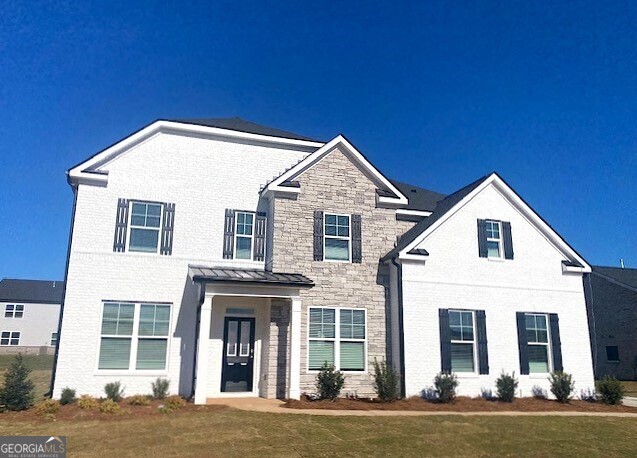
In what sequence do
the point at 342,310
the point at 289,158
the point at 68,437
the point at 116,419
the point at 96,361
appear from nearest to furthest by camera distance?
the point at 68,437, the point at 116,419, the point at 96,361, the point at 342,310, the point at 289,158

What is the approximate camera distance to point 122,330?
14.9 m

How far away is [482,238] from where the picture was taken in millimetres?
18031

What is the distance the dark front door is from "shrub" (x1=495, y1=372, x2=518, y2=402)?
27.1ft

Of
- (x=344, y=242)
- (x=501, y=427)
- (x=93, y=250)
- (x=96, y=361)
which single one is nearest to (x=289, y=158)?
(x=344, y=242)

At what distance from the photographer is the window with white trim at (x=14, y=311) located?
170 feet

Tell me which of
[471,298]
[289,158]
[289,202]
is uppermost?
[289,158]

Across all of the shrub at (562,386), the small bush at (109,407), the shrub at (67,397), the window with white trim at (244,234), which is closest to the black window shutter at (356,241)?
the window with white trim at (244,234)

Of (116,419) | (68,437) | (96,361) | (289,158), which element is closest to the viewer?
(68,437)

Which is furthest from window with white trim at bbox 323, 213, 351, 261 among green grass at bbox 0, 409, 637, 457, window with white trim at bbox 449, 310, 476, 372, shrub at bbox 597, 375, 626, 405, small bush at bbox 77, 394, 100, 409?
shrub at bbox 597, 375, 626, 405

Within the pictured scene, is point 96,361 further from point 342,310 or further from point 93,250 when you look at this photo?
point 342,310

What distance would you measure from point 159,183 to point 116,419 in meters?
7.79

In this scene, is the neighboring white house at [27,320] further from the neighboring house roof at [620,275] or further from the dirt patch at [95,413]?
the neighboring house roof at [620,275]

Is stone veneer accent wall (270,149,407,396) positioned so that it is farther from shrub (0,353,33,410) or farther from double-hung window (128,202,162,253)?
shrub (0,353,33,410)

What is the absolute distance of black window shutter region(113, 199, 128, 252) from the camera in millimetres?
15500
